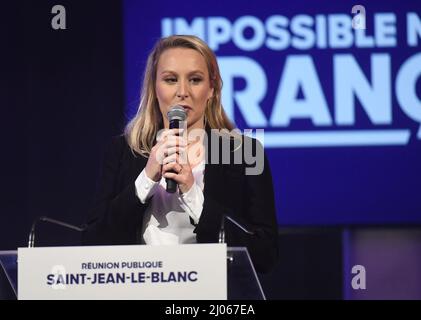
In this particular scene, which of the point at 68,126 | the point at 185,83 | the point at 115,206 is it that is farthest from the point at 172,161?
the point at 68,126

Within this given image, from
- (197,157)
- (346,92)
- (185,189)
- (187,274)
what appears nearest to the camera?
(187,274)

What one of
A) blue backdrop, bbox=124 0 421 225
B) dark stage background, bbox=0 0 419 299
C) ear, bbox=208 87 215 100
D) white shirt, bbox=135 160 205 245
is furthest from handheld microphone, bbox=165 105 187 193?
dark stage background, bbox=0 0 419 299

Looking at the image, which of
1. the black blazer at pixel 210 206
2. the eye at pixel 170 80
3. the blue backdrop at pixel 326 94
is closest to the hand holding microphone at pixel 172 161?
the black blazer at pixel 210 206

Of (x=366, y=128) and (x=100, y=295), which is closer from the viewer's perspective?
(x=100, y=295)

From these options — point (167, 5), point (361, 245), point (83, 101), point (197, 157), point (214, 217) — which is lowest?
point (361, 245)

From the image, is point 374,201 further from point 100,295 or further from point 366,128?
point 100,295

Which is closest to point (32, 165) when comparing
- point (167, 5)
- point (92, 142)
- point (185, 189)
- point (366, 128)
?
point (92, 142)

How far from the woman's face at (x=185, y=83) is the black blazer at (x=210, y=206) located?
0.15 m

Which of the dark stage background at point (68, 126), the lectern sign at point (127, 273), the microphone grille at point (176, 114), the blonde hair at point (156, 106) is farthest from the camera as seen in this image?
the dark stage background at point (68, 126)

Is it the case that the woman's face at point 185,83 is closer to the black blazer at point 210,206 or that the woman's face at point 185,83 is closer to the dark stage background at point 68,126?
the black blazer at point 210,206

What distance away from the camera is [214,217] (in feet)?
8.07

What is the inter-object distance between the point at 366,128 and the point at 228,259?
8.39 ft

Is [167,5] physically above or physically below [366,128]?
above

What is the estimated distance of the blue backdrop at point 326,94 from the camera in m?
4.45
